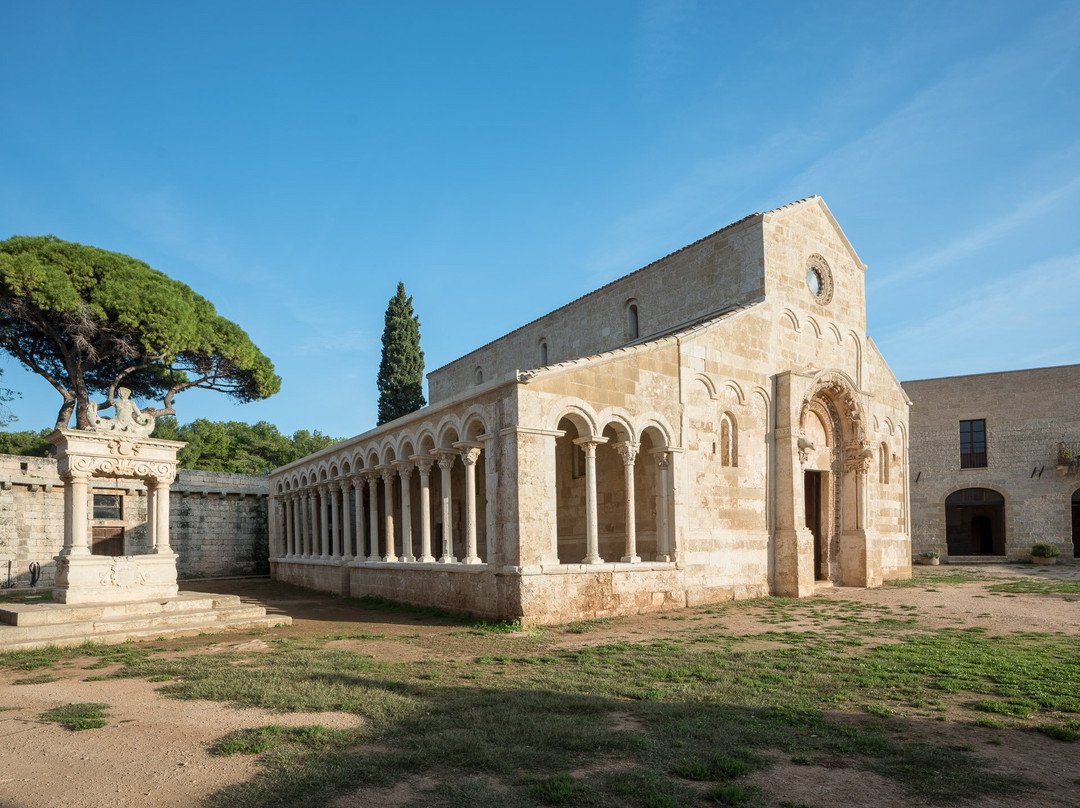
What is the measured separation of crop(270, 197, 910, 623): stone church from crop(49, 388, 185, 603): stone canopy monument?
214 inches

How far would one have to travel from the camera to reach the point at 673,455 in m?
16.4

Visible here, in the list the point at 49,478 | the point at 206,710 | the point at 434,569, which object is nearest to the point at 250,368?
the point at 49,478

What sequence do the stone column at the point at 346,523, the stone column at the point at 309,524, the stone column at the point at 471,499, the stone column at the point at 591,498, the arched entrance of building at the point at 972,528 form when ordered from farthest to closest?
the arched entrance of building at the point at 972,528 < the stone column at the point at 309,524 < the stone column at the point at 346,523 < the stone column at the point at 471,499 < the stone column at the point at 591,498

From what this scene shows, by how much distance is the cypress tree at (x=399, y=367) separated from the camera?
124 feet

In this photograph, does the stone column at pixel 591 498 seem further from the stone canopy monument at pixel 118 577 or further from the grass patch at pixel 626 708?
the stone canopy monument at pixel 118 577

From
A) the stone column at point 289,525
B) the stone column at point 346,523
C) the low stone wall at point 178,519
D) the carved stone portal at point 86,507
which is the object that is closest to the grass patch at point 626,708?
the carved stone portal at point 86,507

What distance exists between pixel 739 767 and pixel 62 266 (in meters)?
30.1

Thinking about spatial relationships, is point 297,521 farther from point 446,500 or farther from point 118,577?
point 446,500

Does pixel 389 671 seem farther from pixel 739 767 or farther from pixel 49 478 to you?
pixel 49 478

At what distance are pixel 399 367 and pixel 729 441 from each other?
912 inches

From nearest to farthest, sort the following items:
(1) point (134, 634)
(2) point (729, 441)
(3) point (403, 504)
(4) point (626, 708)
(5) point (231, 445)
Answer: (4) point (626, 708), (1) point (134, 634), (2) point (729, 441), (3) point (403, 504), (5) point (231, 445)

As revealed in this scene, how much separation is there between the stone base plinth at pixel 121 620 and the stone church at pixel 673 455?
4.22 meters

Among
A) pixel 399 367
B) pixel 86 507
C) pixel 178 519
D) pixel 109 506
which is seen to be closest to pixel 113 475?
pixel 86 507

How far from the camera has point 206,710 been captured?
7516 millimetres
